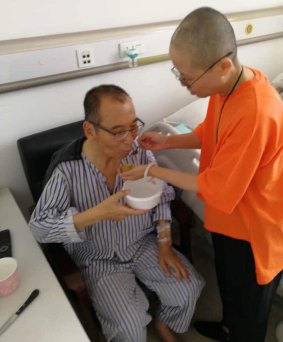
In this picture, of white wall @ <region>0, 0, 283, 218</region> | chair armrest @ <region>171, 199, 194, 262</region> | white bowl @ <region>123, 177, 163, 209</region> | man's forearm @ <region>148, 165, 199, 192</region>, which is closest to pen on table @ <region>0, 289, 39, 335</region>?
white bowl @ <region>123, 177, 163, 209</region>

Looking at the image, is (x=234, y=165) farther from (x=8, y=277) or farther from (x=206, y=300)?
(x=206, y=300)

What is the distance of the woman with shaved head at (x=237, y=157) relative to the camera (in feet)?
3.04

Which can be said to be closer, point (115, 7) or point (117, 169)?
point (117, 169)

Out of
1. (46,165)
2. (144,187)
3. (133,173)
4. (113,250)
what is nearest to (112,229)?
(113,250)

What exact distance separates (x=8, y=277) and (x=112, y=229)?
53 cm

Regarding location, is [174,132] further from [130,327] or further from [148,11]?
[130,327]

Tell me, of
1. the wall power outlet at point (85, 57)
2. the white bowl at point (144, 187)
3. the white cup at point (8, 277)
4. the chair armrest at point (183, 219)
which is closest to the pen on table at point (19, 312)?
the white cup at point (8, 277)

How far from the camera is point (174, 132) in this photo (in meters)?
1.67

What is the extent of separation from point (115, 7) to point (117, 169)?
89cm

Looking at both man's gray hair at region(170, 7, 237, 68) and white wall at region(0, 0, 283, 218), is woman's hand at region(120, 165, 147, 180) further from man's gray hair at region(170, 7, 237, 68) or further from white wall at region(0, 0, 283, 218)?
white wall at region(0, 0, 283, 218)

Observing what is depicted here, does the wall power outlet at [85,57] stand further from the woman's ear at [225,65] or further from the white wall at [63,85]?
the woman's ear at [225,65]

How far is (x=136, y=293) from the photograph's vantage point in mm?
1396

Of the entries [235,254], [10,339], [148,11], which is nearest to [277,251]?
[235,254]

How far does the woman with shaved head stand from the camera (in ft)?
3.04
